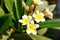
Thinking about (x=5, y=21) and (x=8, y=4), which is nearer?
(x=5, y=21)

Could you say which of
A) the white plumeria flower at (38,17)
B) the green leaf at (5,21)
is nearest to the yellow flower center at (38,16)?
the white plumeria flower at (38,17)

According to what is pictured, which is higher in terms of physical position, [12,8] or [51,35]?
[12,8]

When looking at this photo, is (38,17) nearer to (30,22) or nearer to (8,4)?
(30,22)

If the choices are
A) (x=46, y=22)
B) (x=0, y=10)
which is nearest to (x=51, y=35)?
(x=46, y=22)

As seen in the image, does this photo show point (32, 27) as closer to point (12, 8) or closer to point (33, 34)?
point (33, 34)

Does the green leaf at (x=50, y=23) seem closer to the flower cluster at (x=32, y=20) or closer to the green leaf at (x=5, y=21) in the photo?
the flower cluster at (x=32, y=20)

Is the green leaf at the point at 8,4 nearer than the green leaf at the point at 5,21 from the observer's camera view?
No

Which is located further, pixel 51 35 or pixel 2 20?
pixel 51 35

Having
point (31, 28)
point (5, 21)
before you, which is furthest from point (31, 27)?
point (5, 21)

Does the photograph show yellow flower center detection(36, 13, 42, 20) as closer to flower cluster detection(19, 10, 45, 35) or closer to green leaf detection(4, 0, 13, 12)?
flower cluster detection(19, 10, 45, 35)

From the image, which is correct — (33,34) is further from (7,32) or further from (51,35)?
(51,35)
